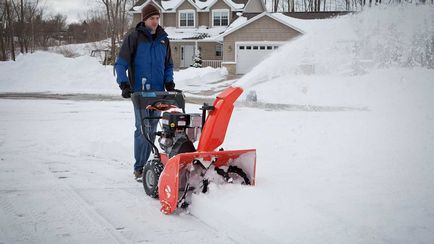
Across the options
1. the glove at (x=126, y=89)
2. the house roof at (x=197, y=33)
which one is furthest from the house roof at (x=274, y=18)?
the glove at (x=126, y=89)

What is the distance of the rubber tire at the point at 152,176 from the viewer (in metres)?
4.45

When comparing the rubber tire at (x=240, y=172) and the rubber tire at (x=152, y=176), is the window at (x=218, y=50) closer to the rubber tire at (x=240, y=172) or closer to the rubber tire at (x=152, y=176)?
the rubber tire at (x=152, y=176)

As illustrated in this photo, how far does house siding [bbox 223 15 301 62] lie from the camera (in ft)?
97.5

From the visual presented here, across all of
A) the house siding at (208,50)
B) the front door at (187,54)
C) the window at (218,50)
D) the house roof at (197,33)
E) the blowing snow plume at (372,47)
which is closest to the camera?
the blowing snow plume at (372,47)

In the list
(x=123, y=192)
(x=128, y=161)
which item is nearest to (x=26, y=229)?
(x=123, y=192)

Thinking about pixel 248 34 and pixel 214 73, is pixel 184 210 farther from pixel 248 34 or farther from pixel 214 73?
pixel 248 34

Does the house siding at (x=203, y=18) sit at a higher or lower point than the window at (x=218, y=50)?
higher

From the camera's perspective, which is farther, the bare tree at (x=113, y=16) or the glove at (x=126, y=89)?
the bare tree at (x=113, y=16)

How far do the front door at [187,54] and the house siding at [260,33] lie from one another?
7112mm

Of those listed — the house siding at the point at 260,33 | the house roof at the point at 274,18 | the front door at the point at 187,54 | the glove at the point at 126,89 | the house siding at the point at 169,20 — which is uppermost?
the house siding at the point at 169,20

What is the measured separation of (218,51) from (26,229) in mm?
34136

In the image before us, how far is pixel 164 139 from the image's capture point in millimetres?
4465

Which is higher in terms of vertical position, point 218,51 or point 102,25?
point 102,25

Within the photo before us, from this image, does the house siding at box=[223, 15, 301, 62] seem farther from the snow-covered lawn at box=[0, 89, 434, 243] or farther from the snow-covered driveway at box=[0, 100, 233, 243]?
the snow-covered driveway at box=[0, 100, 233, 243]
